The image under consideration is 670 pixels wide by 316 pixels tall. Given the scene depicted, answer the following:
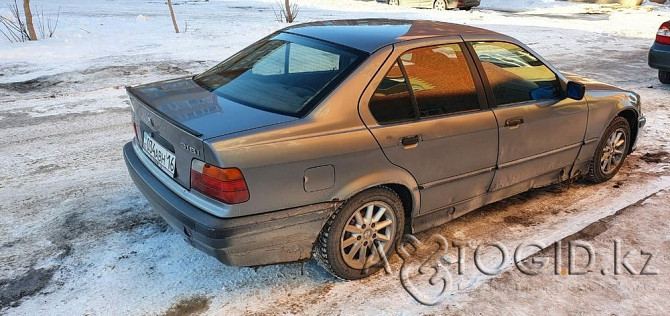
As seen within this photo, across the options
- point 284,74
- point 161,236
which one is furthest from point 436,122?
point 161,236

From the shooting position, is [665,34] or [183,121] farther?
[665,34]

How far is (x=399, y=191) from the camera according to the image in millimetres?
3303

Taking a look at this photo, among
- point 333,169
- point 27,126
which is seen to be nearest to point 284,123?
point 333,169

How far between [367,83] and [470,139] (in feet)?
2.78

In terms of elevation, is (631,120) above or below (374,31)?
below

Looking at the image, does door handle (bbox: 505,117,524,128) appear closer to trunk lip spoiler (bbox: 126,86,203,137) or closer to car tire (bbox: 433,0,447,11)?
trunk lip spoiler (bbox: 126,86,203,137)

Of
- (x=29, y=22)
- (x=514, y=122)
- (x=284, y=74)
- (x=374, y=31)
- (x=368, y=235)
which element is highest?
(x=29, y=22)

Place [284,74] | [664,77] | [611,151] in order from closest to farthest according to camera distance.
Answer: [284,74]
[611,151]
[664,77]

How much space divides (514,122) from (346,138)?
1412 mm

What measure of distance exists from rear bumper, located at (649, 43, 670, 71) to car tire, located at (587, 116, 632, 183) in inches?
169

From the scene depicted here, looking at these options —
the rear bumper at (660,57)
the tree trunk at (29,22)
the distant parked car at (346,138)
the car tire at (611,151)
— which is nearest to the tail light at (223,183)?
the distant parked car at (346,138)

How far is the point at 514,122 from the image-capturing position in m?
3.67

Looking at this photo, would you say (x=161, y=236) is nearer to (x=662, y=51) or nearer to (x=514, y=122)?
(x=514, y=122)

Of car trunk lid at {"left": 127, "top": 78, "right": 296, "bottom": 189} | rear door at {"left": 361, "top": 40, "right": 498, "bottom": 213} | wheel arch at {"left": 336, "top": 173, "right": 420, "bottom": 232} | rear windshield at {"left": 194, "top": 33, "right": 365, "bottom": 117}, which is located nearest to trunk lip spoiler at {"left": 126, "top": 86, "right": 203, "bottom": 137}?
car trunk lid at {"left": 127, "top": 78, "right": 296, "bottom": 189}
